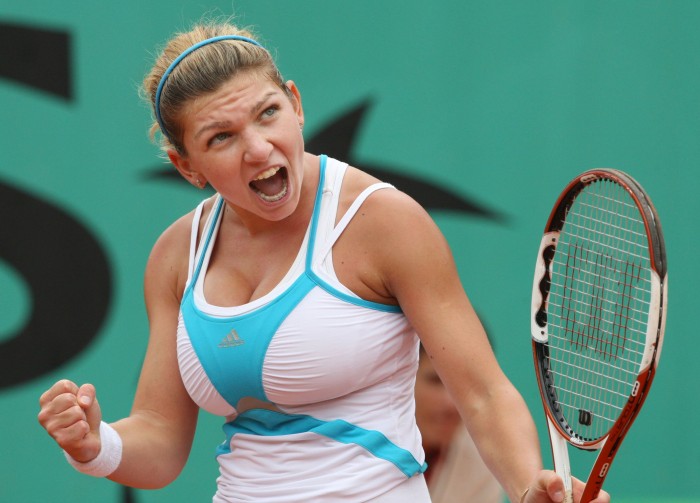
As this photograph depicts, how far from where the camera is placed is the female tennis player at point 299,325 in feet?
7.43

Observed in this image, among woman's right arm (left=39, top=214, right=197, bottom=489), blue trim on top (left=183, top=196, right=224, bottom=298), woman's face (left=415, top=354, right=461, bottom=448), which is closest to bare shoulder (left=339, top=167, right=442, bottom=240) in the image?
blue trim on top (left=183, top=196, right=224, bottom=298)

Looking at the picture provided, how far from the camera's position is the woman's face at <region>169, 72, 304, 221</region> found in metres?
2.30

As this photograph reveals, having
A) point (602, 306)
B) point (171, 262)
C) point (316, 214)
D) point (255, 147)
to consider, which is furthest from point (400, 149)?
point (255, 147)

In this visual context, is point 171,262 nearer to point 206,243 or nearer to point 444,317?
point 206,243

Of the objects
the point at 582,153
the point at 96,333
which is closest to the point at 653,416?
the point at 582,153

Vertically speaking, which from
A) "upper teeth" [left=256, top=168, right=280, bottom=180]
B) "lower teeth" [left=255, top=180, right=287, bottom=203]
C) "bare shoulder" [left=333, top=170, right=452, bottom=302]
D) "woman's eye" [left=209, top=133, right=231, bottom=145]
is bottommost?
"bare shoulder" [left=333, top=170, right=452, bottom=302]

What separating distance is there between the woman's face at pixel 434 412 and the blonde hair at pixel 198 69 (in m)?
1.33

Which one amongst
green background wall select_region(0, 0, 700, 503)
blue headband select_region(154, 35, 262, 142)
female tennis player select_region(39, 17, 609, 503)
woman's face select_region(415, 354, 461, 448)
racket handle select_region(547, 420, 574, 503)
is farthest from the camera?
green background wall select_region(0, 0, 700, 503)

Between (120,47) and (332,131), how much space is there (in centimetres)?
84

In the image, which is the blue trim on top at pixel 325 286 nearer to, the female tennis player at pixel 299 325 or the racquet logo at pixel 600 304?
the female tennis player at pixel 299 325

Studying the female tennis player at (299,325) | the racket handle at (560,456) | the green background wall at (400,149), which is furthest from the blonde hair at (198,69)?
the green background wall at (400,149)

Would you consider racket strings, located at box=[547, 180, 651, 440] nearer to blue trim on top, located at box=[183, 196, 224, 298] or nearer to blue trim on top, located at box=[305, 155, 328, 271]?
blue trim on top, located at box=[305, 155, 328, 271]

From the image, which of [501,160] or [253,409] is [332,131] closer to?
[501,160]

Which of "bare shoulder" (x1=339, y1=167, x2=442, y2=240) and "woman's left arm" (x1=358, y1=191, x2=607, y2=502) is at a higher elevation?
"bare shoulder" (x1=339, y1=167, x2=442, y2=240)
